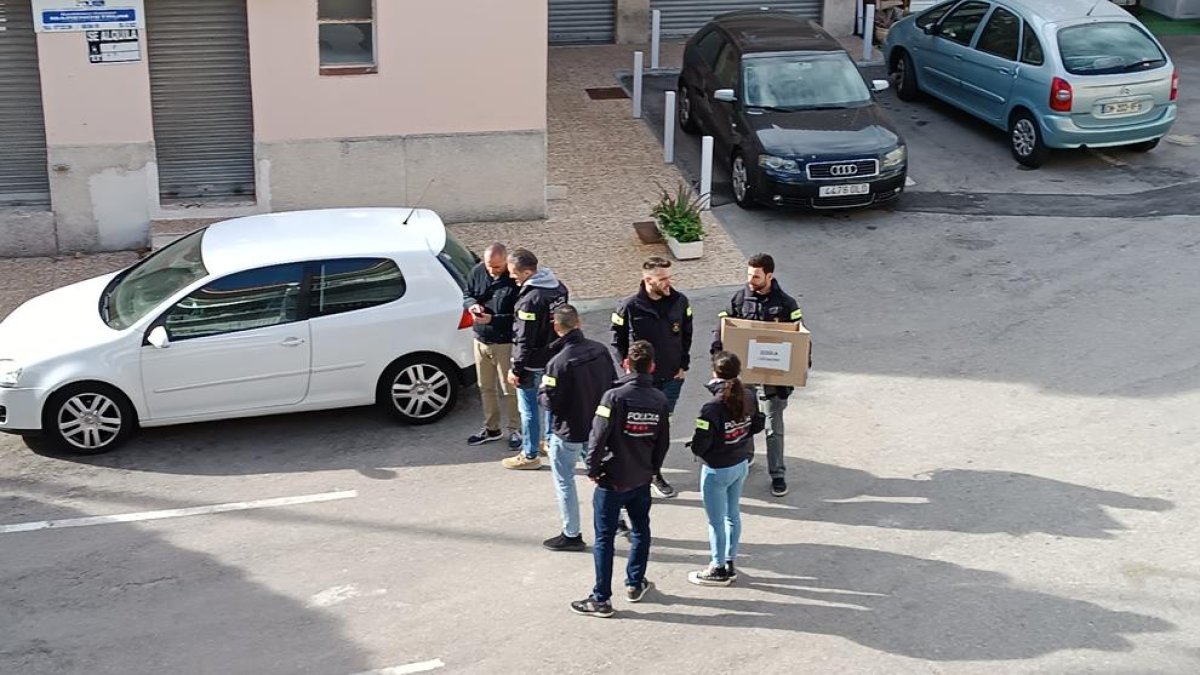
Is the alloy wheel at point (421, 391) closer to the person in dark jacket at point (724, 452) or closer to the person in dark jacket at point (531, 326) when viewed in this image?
the person in dark jacket at point (531, 326)

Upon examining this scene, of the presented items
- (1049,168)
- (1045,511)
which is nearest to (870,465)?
(1045,511)

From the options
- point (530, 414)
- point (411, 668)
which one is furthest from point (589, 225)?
point (411, 668)

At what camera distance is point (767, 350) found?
34.4ft

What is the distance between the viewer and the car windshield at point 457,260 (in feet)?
38.8

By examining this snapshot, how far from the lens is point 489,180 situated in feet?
53.5

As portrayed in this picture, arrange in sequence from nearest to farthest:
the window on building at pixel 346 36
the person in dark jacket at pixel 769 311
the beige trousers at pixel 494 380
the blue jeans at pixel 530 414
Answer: the person in dark jacket at pixel 769 311 < the blue jeans at pixel 530 414 < the beige trousers at pixel 494 380 < the window on building at pixel 346 36

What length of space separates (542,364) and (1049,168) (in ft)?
31.2

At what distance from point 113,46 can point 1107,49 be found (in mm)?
10745

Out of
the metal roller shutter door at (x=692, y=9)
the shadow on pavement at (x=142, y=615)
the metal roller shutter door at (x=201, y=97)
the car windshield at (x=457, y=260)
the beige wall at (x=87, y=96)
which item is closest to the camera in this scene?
the shadow on pavement at (x=142, y=615)

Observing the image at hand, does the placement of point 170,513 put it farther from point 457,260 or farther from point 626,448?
point 626,448

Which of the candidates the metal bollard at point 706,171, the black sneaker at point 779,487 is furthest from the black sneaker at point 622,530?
the metal bollard at point 706,171

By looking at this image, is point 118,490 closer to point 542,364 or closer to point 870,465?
point 542,364

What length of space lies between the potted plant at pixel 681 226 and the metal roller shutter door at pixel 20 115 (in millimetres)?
6092

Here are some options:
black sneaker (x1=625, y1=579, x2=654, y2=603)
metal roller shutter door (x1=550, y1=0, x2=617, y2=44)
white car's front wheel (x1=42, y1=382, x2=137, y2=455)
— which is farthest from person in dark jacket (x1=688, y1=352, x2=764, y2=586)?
metal roller shutter door (x1=550, y1=0, x2=617, y2=44)
